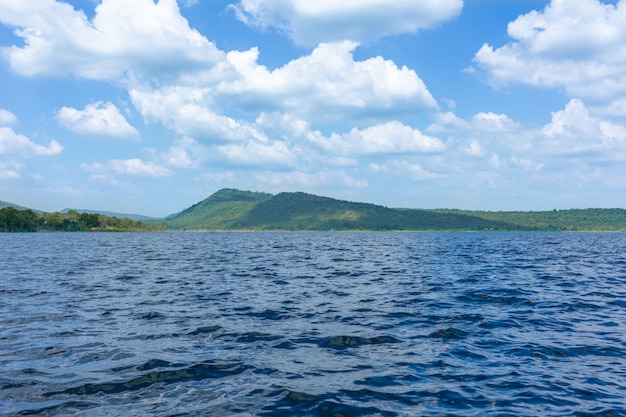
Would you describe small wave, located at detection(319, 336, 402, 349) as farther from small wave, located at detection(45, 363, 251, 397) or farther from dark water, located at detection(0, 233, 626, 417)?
small wave, located at detection(45, 363, 251, 397)

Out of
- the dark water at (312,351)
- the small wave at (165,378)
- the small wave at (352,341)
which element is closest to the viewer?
the dark water at (312,351)

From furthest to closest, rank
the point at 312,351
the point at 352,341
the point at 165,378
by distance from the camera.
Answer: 1. the point at 352,341
2. the point at 312,351
3. the point at 165,378

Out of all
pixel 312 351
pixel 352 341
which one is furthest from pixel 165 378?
pixel 352 341

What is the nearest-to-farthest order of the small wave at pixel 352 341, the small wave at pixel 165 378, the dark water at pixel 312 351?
the dark water at pixel 312 351 < the small wave at pixel 165 378 < the small wave at pixel 352 341

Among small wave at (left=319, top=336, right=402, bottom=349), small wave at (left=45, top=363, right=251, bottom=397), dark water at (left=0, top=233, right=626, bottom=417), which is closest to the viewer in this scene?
dark water at (left=0, top=233, right=626, bottom=417)

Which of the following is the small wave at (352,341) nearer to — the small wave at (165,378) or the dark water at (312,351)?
the dark water at (312,351)

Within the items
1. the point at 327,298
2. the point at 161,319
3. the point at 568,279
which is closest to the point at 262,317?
the point at 161,319

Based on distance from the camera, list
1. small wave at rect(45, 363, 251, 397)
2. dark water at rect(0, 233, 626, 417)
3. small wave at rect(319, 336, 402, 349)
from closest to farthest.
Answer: dark water at rect(0, 233, 626, 417) < small wave at rect(45, 363, 251, 397) < small wave at rect(319, 336, 402, 349)

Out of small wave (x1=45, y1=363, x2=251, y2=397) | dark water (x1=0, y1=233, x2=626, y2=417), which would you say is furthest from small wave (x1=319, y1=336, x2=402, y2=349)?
small wave (x1=45, y1=363, x2=251, y2=397)

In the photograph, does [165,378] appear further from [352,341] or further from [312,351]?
[352,341]

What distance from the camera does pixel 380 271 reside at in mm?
48625

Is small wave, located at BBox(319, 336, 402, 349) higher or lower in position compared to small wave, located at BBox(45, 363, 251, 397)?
lower

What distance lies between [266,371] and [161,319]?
34.5 ft

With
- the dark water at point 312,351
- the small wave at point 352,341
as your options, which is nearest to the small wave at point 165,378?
the dark water at point 312,351
